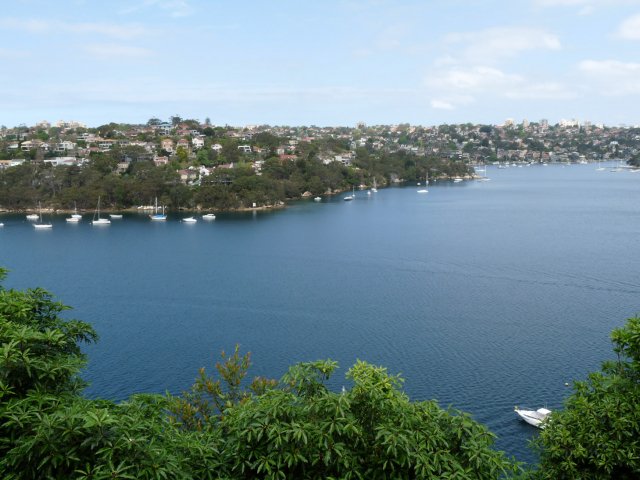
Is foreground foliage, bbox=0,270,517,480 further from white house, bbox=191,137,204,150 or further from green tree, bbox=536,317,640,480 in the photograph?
white house, bbox=191,137,204,150

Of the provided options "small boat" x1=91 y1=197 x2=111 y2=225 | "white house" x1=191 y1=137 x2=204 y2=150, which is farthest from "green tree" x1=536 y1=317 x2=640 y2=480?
"white house" x1=191 y1=137 x2=204 y2=150

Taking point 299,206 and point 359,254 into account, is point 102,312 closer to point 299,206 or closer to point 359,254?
point 359,254

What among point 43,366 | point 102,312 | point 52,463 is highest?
point 43,366

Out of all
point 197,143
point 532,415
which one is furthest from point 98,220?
point 532,415

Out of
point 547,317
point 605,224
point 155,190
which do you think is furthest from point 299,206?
point 547,317

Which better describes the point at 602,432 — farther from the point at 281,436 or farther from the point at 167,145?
the point at 167,145

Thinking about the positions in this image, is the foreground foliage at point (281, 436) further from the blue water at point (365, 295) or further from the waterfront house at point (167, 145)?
the waterfront house at point (167, 145)

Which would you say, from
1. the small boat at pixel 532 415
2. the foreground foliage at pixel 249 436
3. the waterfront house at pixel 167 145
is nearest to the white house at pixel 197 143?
the waterfront house at pixel 167 145

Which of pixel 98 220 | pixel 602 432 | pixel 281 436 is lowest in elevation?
pixel 98 220
